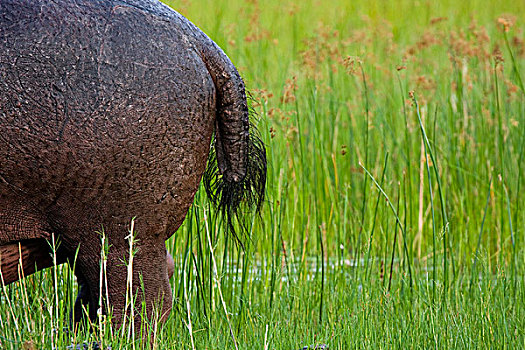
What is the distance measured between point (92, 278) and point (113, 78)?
2.08ft

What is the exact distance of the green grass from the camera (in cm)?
242

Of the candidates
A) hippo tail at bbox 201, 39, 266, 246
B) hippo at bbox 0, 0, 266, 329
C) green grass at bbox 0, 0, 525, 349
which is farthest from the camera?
green grass at bbox 0, 0, 525, 349

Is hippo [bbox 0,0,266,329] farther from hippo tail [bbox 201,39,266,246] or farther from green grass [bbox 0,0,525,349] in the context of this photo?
green grass [bbox 0,0,525,349]

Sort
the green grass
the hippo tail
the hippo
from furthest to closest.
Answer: the green grass < the hippo tail < the hippo

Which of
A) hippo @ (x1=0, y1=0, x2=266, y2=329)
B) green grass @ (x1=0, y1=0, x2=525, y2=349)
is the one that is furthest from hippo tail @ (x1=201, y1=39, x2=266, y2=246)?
green grass @ (x1=0, y1=0, x2=525, y2=349)

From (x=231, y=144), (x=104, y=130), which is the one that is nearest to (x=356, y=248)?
(x=231, y=144)

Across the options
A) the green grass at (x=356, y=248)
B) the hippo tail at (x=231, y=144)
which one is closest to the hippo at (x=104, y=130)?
the hippo tail at (x=231, y=144)

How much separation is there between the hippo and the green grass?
9.5 inches

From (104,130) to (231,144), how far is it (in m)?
0.47

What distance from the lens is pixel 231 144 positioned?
7.25 feet

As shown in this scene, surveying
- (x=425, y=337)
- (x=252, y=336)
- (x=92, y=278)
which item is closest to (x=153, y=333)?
(x=92, y=278)

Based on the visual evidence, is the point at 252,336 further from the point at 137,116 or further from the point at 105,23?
the point at 105,23

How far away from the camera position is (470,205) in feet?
13.6

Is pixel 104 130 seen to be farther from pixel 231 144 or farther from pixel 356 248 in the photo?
pixel 356 248
